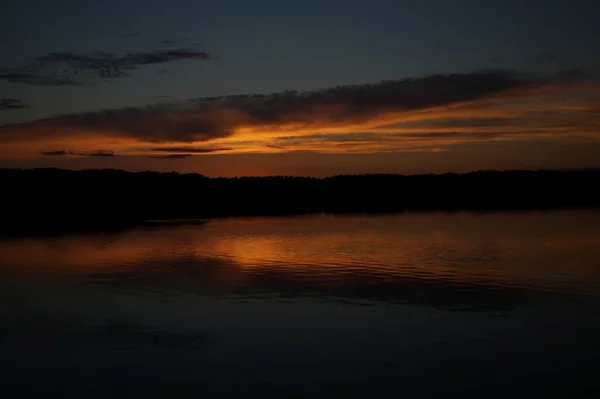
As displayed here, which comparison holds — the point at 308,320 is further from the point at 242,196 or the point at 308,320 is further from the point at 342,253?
the point at 242,196

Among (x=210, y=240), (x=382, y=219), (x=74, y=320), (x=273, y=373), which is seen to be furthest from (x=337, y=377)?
(x=382, y=219)

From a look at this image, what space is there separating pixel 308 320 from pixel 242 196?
55191 millimetres

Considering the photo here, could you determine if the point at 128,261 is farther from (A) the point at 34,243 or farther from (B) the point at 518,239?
(B) the point at 518,239

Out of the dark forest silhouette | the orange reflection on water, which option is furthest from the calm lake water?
the dark forest silhouette

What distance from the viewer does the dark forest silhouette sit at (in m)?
47.2

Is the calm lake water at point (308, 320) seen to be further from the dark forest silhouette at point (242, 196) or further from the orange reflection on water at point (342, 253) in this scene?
the dark forest silhouette at point (242, 196)

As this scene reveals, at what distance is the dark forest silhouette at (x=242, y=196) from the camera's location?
4719 cm

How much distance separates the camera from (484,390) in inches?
336

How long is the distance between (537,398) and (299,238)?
18878 millimetres

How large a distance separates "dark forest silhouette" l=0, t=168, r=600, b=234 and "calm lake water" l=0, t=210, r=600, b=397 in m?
18.3

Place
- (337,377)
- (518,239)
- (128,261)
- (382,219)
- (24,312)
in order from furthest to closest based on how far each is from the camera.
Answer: (382,219) < (518,239) < (128,261) < (24,312) < (337,377)

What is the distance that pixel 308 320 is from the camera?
40.0 feet

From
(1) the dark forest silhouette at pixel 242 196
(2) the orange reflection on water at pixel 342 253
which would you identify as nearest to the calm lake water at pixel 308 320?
(2) the orange reflection on water at pixel 342 253

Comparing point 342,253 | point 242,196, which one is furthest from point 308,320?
point 242,196
